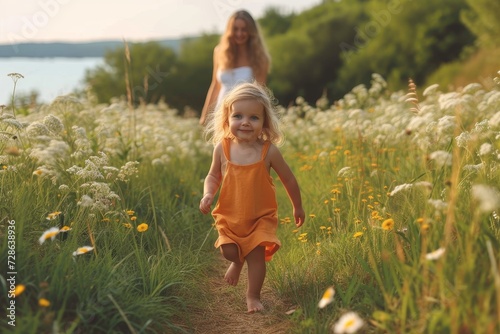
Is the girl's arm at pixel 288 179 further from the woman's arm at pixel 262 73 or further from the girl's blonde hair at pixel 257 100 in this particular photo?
the woman's arm at pixel 262 73

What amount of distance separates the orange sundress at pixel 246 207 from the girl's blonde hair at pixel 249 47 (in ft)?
11.6

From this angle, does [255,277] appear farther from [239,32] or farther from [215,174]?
[239,32]

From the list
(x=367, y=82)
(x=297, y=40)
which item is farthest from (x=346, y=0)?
(x=367, y=82)

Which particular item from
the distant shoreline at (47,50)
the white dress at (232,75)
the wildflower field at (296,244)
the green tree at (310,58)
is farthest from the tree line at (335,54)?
the wildflower field at (296,244)

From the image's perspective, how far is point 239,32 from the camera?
7270 mm

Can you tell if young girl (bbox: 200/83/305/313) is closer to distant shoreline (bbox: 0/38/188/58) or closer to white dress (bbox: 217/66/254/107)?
distant shoreline (bbox: 0/38/188/58)

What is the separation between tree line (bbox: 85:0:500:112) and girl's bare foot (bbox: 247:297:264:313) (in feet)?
74.5

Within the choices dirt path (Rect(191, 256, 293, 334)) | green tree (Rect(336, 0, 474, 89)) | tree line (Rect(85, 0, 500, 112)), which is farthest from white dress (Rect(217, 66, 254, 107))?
green tree (Rect(336, 0, 474, 89))

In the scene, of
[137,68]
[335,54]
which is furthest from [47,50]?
[137,68]

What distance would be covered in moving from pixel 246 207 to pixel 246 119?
0.56 m

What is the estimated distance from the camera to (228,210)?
396cm

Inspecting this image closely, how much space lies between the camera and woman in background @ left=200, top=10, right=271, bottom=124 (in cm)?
727

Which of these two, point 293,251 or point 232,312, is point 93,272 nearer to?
point 232,312

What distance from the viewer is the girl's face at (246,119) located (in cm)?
393
